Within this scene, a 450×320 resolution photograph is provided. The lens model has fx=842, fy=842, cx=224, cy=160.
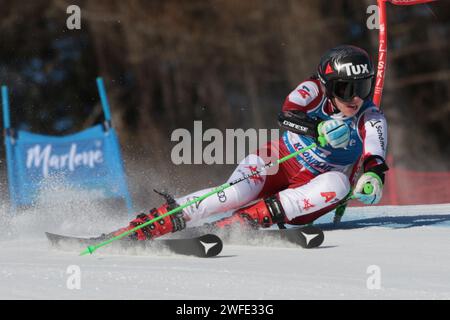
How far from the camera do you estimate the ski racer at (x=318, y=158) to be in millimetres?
5027

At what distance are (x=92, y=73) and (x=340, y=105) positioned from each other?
14.1 metres

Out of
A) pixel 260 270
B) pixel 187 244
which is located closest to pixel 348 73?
pixel 187 244

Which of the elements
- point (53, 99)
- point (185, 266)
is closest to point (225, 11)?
point (53, 99)

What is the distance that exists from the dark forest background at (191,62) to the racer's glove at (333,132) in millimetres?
12044

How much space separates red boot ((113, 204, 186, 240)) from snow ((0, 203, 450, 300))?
0.22 m

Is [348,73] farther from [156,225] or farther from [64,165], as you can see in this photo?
[64,165]

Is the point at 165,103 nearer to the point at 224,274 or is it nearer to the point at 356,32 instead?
the point at 356,32

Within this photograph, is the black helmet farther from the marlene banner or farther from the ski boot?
the marlene banner

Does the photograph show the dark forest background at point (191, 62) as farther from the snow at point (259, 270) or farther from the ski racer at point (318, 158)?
the snow at point (259, 270)

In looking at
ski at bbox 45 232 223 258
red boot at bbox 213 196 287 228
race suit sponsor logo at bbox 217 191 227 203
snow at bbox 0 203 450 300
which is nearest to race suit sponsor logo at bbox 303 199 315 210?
red boot at bbox 213 196 287 228

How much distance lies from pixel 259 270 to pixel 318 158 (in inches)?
64.5

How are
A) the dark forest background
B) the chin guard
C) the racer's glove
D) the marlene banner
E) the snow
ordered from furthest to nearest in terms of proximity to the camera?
the dark forest background, the marlene banner, the chin guard, the racer's glove, the snow

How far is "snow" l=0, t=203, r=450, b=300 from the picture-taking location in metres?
3.40

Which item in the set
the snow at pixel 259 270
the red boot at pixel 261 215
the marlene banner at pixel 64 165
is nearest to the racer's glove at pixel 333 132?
the red boot at pixel 261 215
